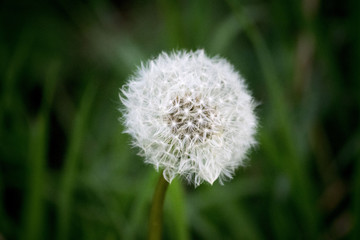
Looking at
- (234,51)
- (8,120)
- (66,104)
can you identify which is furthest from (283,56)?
(8,120)

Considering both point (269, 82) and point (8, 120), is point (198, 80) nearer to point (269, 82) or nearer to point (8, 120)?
point (269, 82)

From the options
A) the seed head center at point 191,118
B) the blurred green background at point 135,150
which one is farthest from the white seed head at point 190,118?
the blurred green background at point 135,150

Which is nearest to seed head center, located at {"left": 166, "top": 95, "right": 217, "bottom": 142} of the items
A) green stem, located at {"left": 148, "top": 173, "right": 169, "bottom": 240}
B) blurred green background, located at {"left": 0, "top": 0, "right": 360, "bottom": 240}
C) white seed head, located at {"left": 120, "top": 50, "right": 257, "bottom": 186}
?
white seed head, located at {"left": 120, "top": 50, "right": 257, "bottom": 186}

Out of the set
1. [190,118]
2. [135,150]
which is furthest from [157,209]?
[135,150]

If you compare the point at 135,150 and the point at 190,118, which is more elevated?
the point at 135,150

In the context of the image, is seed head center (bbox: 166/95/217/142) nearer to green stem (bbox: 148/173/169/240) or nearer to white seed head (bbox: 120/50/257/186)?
white seed head (bbox: 120/50/257/186)

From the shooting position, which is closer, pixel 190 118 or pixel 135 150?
pixel 190 118

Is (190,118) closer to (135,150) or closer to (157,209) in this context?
(157,209)
